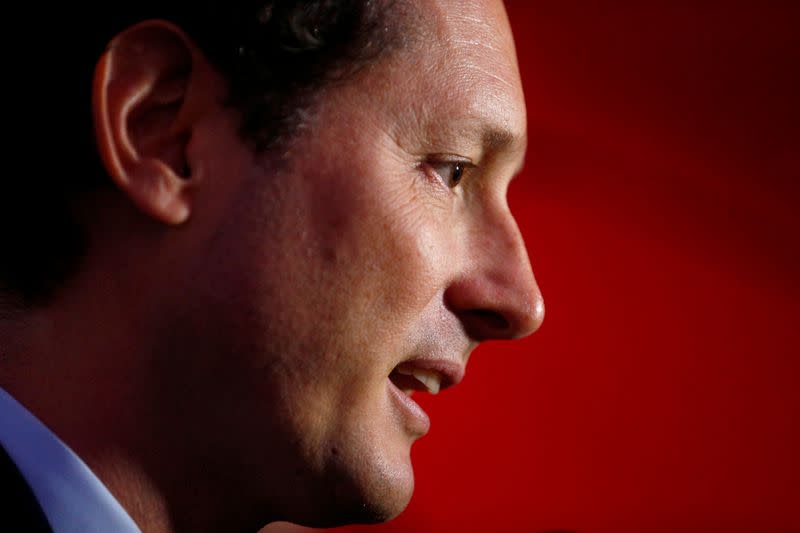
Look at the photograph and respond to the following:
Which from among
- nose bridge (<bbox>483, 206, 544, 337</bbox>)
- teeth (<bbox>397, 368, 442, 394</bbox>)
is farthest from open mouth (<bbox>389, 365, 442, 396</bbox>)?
nose bridge (<bbox>483, 206, 544, 337</bbox>)

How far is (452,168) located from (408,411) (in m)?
0.27

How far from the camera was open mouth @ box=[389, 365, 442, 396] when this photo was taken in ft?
2.83

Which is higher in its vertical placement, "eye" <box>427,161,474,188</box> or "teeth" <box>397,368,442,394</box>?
"eye" <box>427,161,474,188</box>

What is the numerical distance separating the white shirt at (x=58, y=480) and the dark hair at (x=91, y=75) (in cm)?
14

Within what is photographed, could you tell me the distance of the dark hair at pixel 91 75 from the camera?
0.79 meters

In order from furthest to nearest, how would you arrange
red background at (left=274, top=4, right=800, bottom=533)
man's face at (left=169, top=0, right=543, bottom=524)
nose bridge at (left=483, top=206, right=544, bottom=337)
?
red background at (left=274, top=4, right=800, bottom=533) < nose bridge at (left=483, top=206, right=544, bottom=337) < man's face at (left=169, top=0, right=543, bottom=524)

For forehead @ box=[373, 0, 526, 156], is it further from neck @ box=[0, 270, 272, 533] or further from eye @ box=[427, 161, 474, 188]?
neck @ box=[0, 270, 272, 533]

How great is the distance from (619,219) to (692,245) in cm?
14

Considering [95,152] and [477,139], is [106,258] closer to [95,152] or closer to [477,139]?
[95,152]

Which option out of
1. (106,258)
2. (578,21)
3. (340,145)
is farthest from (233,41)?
(578,21)

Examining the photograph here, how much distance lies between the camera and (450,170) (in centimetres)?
86

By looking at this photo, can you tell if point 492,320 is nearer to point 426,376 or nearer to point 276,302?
point 426,376

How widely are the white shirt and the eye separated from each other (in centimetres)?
47

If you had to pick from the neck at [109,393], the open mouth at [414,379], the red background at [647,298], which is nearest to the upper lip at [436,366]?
the open mouth at [414,379]
